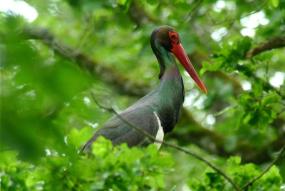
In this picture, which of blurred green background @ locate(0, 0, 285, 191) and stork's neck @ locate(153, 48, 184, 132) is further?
stork's neck @ locate(153, 48, 184, 132)

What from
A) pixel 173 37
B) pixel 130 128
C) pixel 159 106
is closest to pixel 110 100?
pixel 130 128

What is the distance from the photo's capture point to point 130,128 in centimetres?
506

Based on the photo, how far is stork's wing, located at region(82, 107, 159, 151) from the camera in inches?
196

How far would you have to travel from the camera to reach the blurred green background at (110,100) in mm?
1445

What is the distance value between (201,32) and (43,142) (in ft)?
22.2

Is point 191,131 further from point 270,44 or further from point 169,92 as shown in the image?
point 270,44

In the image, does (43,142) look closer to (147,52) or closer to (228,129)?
(147,52)

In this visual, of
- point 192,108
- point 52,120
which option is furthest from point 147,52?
point 52,120

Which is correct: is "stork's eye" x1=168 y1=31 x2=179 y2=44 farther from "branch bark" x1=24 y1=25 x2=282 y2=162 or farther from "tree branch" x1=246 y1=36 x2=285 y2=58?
"branch bark" x1=24 y1=25 x2=282 y2=162

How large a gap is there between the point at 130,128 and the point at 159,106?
1.40ft

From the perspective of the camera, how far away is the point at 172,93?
5.64 meters

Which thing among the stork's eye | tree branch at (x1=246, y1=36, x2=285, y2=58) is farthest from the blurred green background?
the stork's eye

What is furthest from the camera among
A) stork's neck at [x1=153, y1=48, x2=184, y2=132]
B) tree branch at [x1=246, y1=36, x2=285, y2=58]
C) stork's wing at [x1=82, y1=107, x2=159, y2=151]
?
stork's neck at [x1=153, y1=48, x2=184, y2=132]

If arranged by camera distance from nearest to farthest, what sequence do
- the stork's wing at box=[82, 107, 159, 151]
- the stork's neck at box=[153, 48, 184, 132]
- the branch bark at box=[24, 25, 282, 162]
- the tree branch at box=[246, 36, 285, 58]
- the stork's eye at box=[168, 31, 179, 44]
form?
the stork's wing at box=[82, 107, 159, 151] < the tree branch at box=[246, 36, 285, 58] < the stork's neck at box=[153, 48, 184, 132] < the stork's eye at box=[168, 31, 179, 44] < the branch bark at box=[24, 25, 282, 162]
